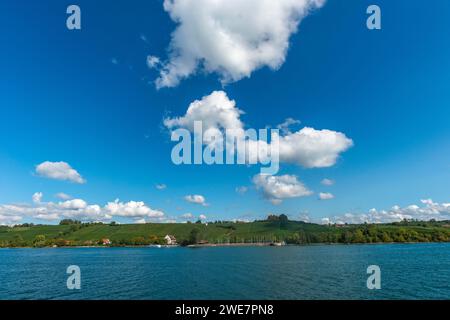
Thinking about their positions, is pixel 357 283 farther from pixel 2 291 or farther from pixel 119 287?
pixel 2 291

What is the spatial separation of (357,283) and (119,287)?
41132 mm

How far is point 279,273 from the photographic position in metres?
70.8
